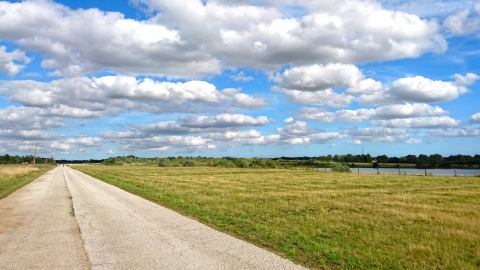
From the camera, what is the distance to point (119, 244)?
9.88 m

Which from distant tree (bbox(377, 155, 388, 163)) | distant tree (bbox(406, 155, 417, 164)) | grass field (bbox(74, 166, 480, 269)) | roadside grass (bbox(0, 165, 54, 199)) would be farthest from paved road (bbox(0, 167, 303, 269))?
distant tree (bbox(377, 155, 388, 163))

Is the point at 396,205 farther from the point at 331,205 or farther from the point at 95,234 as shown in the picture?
the point at 95,234

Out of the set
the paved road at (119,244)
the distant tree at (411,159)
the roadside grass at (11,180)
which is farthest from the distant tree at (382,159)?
the paved road at (119,244)

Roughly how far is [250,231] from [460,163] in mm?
100754

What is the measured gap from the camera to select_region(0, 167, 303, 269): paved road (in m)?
7.99

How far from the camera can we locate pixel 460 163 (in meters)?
93.4

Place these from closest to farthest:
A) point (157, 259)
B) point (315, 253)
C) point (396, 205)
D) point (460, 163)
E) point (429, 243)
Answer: point (157, 259)
point (315, 253)
point (429, 243)
point (396, 205)
point (460, 163)

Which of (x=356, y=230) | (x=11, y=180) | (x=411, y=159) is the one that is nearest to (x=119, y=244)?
(x=356, y=230)

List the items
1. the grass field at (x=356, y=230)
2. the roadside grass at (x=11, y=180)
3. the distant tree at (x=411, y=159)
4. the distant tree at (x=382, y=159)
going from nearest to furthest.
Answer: the grass field at (x=356, y=230), the roadside grass at (x=11, y=180), the distant tree at (x=411, y=159), the distant tree at (x=382, y=159)

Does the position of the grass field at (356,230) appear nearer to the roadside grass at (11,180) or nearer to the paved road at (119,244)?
the paved road at (119,244)

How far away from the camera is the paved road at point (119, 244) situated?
7.99 m

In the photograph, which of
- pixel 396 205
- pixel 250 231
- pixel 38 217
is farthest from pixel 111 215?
pixel 396 205

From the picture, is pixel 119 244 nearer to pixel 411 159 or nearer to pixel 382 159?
pixel 411 159

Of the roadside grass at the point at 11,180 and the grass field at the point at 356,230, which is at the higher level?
the grass field at the point at 356,230
